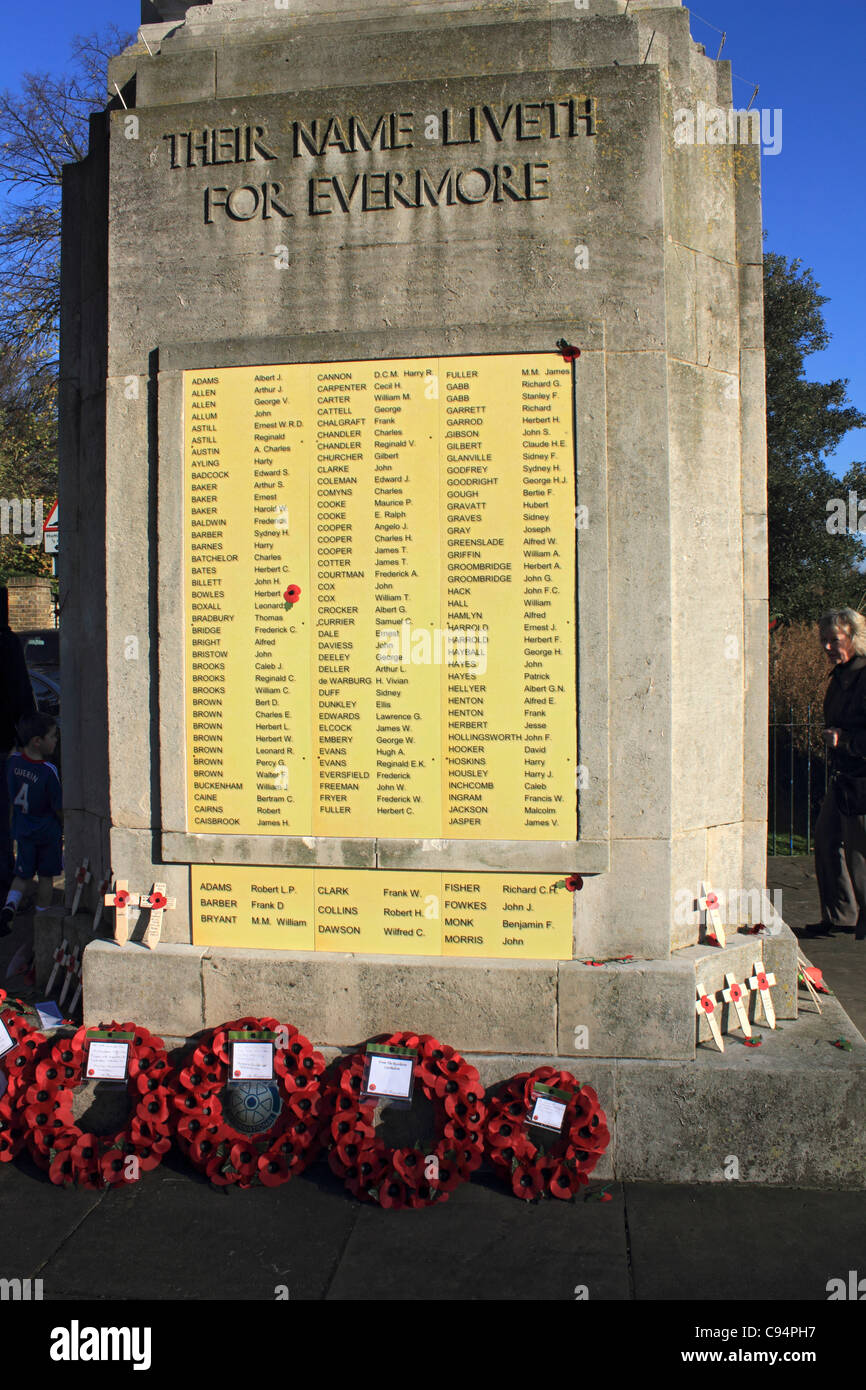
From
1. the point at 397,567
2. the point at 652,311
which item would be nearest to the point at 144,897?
the point at 397,567

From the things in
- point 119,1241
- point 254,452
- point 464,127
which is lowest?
point 119,1241

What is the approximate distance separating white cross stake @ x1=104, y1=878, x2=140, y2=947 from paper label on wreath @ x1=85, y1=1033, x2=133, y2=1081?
1.41 ft

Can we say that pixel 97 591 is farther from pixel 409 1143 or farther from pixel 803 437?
pixel 803 437

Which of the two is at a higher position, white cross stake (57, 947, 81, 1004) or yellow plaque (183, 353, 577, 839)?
yellow plaque (183, 353, 577, 839)

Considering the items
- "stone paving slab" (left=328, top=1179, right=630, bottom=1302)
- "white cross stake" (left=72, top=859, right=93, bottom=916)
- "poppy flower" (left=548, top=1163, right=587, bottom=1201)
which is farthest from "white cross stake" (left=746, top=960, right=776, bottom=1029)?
"white cross stake" (left=72, top=859, right=93, bottom=916)

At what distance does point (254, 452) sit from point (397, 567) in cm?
87

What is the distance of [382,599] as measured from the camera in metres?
4.62

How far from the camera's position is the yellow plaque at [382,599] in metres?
4.53

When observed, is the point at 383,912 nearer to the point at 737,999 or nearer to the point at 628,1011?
the point at 628,1011

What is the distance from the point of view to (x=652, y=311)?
4488 millimetres

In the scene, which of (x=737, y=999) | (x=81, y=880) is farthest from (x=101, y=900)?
(x=737, y=999)

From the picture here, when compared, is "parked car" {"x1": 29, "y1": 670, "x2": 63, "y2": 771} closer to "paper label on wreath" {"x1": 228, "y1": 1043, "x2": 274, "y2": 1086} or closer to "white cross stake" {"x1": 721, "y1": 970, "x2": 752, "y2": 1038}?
"paper label on wreath" {"x1": 228, "y1": 1043, "x2": 274, "y2": 1086}

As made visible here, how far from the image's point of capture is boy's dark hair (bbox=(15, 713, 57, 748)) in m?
7.48

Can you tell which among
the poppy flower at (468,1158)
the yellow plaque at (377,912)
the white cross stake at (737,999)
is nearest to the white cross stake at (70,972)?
the yellow plaque at (377,912)
